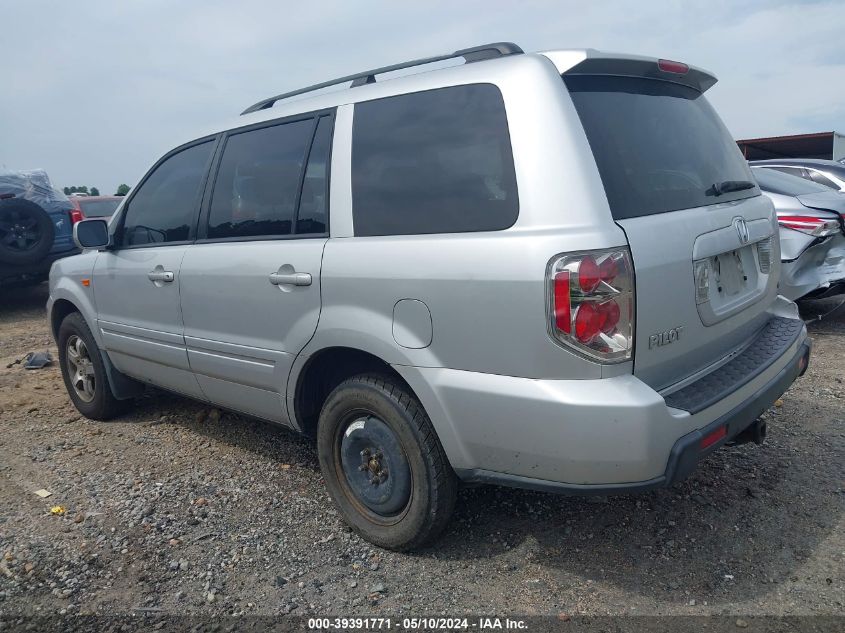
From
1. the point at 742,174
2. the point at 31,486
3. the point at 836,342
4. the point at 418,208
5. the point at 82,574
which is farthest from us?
the point at 836,342

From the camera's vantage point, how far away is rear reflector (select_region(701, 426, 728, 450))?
7.84 ft

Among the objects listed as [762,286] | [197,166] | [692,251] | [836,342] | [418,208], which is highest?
[197,166]

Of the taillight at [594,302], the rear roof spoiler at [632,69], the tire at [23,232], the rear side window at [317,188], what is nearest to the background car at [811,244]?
the rear roof spoiler at [632,69]

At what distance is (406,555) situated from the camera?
116 inches

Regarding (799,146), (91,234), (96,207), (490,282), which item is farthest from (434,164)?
(799,146)

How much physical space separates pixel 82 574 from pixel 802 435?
12.3 ft

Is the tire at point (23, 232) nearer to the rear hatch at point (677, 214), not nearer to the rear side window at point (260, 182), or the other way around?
the rear side window at point (260, 182)

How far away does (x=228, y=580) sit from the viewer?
2.85 m

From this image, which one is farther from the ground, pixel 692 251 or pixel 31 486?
pixel 692 251

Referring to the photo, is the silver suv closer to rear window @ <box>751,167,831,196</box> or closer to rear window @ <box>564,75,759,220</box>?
→ rear window @ <box>564,75,759,220</box>

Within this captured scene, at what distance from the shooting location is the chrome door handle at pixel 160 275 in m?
3.78

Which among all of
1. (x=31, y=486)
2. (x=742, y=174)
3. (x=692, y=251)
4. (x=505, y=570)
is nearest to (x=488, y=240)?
(x=692, y=251)

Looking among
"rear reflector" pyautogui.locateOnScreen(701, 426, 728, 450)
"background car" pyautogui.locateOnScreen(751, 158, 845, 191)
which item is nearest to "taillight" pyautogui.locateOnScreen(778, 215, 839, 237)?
"background car" pyautogui.locateOnScreen(751, 158, 845, 191)

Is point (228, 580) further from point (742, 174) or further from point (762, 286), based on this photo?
point (742, 174)
